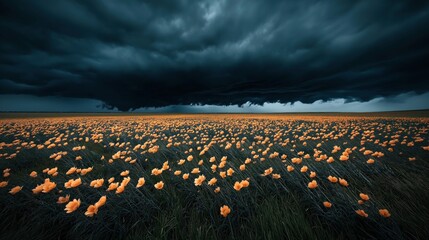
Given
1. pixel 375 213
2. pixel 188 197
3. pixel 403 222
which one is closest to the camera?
pixel 403 222

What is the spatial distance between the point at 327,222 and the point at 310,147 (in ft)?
12.4

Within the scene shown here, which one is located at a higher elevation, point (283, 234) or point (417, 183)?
point (417, 183)

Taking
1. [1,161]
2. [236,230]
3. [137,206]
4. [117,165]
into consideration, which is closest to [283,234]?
[236,230]

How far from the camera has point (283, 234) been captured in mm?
1572

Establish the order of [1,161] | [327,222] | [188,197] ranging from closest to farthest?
[327,222] < [188,197] < [1,161]

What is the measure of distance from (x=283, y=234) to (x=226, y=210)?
572 millimetres

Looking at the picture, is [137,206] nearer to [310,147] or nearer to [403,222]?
[403,222]

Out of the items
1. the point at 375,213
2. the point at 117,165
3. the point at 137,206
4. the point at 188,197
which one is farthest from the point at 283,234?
the point at 117,165

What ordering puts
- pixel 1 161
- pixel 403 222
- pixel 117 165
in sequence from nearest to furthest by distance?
pixel 403 222
pixel 117 165
pixel 1 161

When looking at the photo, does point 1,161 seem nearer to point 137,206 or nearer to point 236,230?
point 137,206

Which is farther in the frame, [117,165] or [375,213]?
[117,165]

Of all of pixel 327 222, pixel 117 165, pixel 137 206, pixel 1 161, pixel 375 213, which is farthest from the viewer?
pixel 1 161

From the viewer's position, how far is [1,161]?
4.39 metres

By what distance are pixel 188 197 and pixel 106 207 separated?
111 cm
